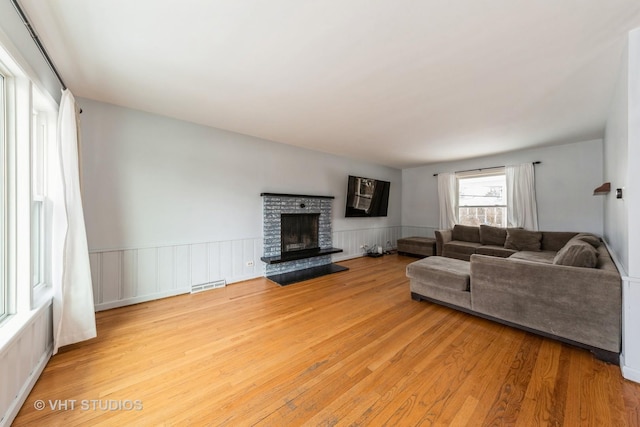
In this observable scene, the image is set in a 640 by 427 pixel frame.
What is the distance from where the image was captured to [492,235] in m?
4.68

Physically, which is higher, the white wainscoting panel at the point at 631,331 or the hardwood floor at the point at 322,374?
the white wainscoting panel at the point at 631,331

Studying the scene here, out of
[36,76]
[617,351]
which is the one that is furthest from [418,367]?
[36,76]

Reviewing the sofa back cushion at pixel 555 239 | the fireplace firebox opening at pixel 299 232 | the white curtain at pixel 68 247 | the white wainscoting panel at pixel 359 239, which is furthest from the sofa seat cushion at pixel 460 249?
the white curtain at pixel 68 247

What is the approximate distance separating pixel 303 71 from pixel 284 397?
2.46 metres

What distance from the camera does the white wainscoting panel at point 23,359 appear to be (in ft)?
4.05

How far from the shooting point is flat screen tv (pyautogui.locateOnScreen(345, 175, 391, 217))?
5230mm

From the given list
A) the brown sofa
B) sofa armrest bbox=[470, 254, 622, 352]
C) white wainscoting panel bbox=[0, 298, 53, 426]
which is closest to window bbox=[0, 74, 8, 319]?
white wainscoting panel bbox=[0, 298, 53, 426]

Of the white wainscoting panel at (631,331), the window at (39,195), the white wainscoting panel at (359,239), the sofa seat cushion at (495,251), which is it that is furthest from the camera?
the white wainscoting panel at (359,239)

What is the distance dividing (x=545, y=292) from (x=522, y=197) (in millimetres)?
3400

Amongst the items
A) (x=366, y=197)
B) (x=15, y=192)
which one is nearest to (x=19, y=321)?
(x=15, y=192)

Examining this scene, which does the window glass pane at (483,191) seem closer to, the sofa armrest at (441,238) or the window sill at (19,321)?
the sofa armrest at (441,238)

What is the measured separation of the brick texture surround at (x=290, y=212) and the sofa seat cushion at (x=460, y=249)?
2493mm

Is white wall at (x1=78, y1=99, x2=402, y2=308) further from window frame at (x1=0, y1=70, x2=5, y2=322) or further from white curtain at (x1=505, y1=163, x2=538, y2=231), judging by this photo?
white curtain at (x1=505, y1=163, x2=538, y2=231)

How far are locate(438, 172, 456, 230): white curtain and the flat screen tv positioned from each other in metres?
1.26
